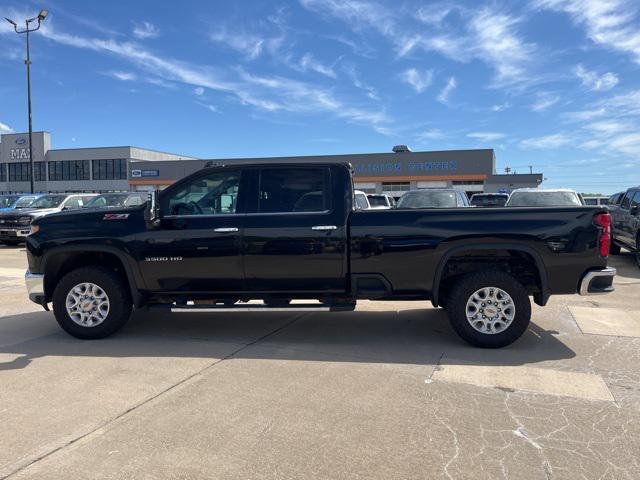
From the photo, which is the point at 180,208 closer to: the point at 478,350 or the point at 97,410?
the point at 97,410

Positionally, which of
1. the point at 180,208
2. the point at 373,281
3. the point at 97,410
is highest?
the point at 180,208

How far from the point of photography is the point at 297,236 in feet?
18.3

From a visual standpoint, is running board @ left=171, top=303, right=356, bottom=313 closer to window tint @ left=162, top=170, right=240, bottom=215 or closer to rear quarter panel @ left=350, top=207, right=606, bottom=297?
rear quarter panel @ left=350, top=207, right=606, bottom=297

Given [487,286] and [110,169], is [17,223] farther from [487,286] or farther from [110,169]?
[110,169]

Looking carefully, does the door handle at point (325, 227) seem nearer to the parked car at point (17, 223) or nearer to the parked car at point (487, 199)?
the parked car at point (17, 223)

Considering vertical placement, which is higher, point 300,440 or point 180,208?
point 180,208

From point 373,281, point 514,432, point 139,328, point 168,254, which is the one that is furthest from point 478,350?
point 139,328

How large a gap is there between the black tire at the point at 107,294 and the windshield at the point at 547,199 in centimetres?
1029

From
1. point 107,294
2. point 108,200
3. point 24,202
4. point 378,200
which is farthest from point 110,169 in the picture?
point 107,294

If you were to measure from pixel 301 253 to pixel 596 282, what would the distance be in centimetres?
309

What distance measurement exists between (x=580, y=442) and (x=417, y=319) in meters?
3.54

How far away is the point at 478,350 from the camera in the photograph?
18.2ft

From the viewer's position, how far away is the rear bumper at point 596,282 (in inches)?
213

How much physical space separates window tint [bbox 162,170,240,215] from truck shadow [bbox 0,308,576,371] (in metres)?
1.47
